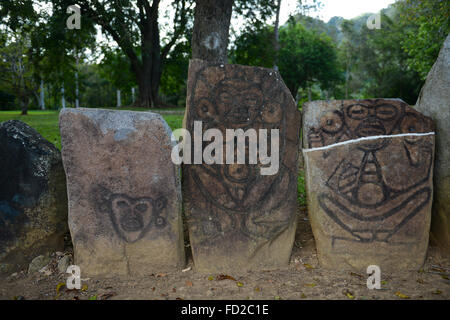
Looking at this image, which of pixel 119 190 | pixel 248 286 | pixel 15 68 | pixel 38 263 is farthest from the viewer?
pixel 15 68

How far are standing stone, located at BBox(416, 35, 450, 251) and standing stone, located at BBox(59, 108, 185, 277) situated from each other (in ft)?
7.00

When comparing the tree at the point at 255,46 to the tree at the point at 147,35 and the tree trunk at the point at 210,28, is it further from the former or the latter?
the tree trunk at the point at 210,28

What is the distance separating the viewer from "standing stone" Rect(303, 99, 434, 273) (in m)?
2.65

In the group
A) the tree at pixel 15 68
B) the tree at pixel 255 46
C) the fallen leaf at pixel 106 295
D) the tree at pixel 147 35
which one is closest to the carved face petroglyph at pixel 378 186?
the fallen leaf at pixel 106 295

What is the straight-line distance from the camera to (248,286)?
247cm

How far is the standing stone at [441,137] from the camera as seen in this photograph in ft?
9.00

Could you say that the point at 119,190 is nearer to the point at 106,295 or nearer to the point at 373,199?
the point at 106,295


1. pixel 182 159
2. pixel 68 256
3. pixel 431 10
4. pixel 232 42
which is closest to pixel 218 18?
pixel 182 159

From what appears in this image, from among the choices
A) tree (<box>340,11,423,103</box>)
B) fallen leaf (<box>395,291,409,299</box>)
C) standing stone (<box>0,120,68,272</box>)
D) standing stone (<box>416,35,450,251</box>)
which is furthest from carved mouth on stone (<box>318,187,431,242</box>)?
tree (<box>340,11,423,103</box>)

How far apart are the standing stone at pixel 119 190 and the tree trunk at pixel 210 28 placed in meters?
2.76

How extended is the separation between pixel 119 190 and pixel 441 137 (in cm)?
261

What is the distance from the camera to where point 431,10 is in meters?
8.80

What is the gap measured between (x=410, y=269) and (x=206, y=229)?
1.63m

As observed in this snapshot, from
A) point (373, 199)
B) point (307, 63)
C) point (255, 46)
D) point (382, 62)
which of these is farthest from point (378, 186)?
point (382, 62)
